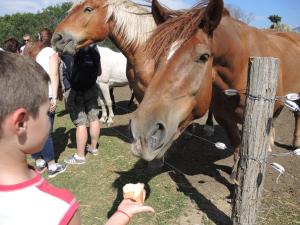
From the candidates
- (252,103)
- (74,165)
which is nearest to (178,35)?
(252,103)

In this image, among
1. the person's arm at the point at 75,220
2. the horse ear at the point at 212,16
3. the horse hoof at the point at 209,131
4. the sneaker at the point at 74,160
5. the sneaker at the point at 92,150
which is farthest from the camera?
the horse hoof at the point at 209,131

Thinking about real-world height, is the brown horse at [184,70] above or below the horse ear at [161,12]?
below

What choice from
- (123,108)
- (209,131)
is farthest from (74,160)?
(123,108)

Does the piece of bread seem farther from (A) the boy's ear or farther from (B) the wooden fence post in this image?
(B) the wooden fence post

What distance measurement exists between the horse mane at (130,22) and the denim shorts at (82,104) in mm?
890

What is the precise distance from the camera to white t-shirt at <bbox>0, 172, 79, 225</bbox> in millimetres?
1036

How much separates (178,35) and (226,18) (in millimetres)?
811

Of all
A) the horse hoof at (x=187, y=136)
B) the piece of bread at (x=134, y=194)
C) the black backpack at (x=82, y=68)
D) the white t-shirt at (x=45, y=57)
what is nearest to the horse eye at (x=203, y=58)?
the piece of bread at (x=134, y=194)

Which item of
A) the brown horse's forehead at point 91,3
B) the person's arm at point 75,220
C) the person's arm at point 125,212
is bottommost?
the person's arm at point 125,212

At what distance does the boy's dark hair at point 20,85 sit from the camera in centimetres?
101

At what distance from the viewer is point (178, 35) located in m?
2.48

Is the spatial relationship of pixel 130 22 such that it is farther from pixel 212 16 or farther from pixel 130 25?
pixel 212 16

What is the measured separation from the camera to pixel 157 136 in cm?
229

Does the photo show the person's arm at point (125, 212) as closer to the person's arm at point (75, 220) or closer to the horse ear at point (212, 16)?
the person's arm at point (75, 220)
